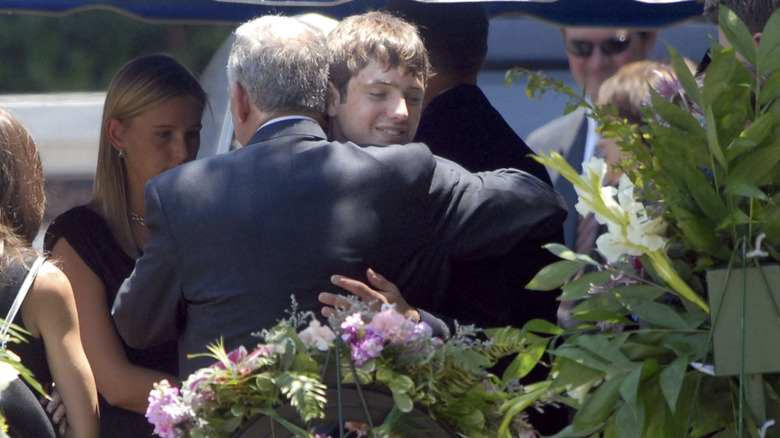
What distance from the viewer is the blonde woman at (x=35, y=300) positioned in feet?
8.08

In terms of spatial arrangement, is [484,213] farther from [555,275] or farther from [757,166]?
[757,166]

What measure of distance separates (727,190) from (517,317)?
100cm

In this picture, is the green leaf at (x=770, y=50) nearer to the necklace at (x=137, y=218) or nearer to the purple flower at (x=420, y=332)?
the purple flower at (x=420, y=332)

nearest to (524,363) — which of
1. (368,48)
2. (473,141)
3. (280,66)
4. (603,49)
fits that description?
(280,66)

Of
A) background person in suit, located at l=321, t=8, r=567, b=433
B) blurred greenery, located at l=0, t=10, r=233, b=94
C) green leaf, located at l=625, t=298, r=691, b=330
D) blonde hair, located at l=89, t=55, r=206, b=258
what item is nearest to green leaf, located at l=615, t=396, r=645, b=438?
green leaf, located at l=625, t=298, r=691, b=330

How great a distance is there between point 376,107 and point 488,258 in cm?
43

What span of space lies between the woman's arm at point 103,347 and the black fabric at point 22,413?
0.29m

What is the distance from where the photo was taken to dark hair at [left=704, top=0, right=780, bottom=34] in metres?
2.13

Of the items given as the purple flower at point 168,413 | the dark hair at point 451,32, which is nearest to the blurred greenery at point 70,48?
the dark hair at point 451,32

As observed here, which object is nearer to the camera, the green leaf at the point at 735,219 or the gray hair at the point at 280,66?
the green leaf at the point at 735,219

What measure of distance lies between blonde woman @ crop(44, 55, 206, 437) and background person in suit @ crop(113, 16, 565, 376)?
0.52 meters

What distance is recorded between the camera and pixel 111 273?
9.08 ft

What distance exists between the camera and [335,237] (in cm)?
207

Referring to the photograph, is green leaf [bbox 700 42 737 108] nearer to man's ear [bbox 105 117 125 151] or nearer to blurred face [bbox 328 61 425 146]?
blurred face [bbox 328 61 425 146]
